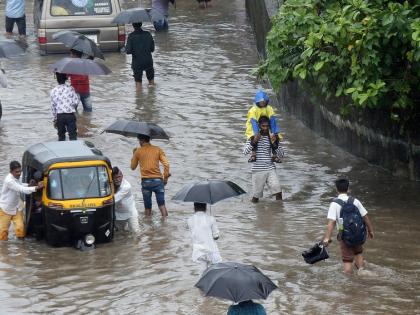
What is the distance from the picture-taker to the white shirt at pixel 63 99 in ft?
62.0

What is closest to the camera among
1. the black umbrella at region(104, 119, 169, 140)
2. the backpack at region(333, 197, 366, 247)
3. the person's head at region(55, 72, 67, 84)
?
the backpack at region(333, 197, 366, 247)

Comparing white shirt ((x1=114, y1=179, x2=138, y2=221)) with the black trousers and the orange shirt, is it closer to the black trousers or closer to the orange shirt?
the orange shirt

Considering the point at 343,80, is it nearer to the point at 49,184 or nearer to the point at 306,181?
the point at 306,181

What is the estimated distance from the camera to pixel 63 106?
62.2 feet

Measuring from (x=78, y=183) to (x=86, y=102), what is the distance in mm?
6671

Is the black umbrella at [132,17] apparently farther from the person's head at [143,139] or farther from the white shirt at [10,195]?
the white shirt at [10,195]

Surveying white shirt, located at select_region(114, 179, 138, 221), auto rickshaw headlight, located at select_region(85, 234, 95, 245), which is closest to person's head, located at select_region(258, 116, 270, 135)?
white shirt, located at select_region(114, 179, 138, 221)

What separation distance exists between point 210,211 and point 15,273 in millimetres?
2788

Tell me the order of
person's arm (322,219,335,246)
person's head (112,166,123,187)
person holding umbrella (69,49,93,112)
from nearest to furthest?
person's arm (322,219,335,246), person's head (112,166,123,187), person holding umbrella (69,49,93,112)

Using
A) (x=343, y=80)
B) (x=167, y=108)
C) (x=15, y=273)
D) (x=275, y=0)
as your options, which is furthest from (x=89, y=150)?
(x=275, y=0)

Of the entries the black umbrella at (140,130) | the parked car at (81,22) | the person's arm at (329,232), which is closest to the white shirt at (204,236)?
the person's arm at (329,232)

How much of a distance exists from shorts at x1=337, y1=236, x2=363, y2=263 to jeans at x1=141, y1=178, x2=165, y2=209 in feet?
12.5

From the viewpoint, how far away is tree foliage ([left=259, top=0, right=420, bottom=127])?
49.9 feet

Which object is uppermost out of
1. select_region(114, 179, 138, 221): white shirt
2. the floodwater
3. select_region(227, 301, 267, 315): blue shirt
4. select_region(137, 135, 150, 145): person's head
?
select_region(227, 301, 267, 315): blue shirt
